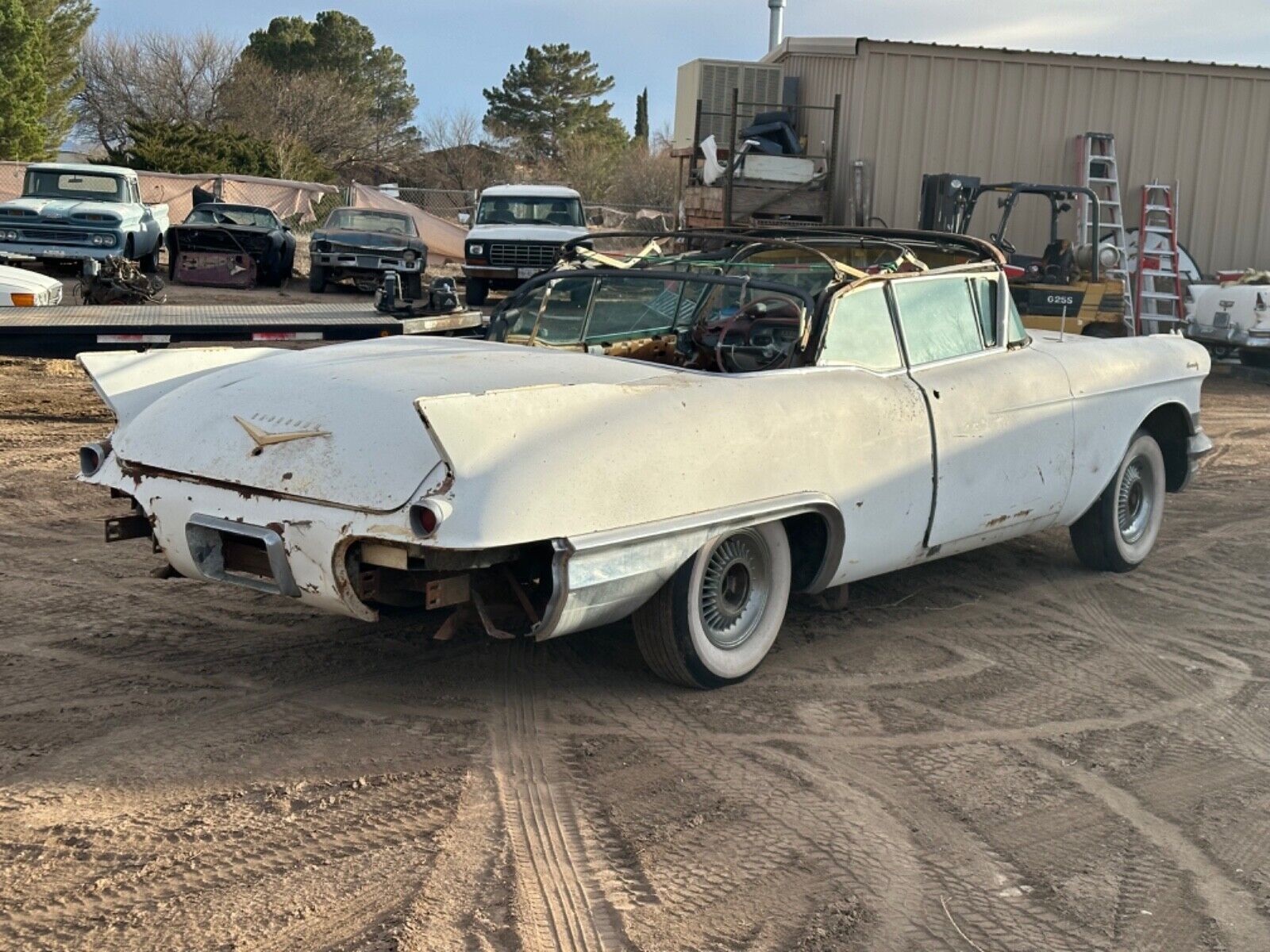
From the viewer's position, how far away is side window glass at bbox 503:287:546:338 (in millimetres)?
6191

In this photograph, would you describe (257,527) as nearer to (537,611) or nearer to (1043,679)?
(537,611)

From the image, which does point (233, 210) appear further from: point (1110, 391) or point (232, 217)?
point (1110, 391)

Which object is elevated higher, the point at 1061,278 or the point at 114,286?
the point at 1061,278

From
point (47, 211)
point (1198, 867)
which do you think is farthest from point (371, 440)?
point (47, 211)

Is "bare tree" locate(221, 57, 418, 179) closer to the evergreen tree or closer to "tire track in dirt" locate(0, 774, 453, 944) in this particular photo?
the evergreen tree

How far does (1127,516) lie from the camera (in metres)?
6.98

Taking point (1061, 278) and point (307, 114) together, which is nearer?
point (1061, 278)

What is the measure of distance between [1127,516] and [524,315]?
3.26 metres

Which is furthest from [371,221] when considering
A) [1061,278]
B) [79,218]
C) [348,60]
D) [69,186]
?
[348,60]

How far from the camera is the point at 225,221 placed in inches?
795

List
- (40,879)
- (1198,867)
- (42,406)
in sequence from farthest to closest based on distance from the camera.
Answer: (42,406)
(1198,867)
(40,879)

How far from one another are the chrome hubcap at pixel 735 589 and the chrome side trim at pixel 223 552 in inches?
55.3

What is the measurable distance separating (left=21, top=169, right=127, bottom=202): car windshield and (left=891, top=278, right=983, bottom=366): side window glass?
16158 mm

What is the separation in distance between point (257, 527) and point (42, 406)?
7.14 metres
